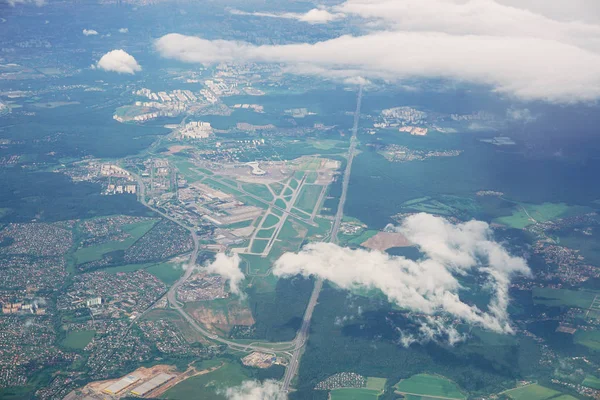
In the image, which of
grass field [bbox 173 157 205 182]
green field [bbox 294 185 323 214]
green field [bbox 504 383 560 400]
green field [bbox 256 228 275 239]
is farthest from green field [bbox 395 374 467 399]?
grass field [bbox 173 157 205 182]

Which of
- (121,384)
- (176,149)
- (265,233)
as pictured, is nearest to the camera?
(121,384)

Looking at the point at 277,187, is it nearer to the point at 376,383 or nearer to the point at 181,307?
the point at 181,307

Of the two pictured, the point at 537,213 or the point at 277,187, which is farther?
the point at 277,187

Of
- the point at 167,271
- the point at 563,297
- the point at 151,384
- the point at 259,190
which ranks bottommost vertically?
the point at 151,384

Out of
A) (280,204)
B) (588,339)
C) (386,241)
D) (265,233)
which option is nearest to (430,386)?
(588,339)

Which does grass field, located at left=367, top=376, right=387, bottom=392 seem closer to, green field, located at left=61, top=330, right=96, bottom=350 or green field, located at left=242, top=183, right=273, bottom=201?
green field, located at left=61, top=330, right=96, bottom=350

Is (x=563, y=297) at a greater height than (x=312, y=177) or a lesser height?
lesser

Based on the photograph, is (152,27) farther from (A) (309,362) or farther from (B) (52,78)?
(A) (309,362)
